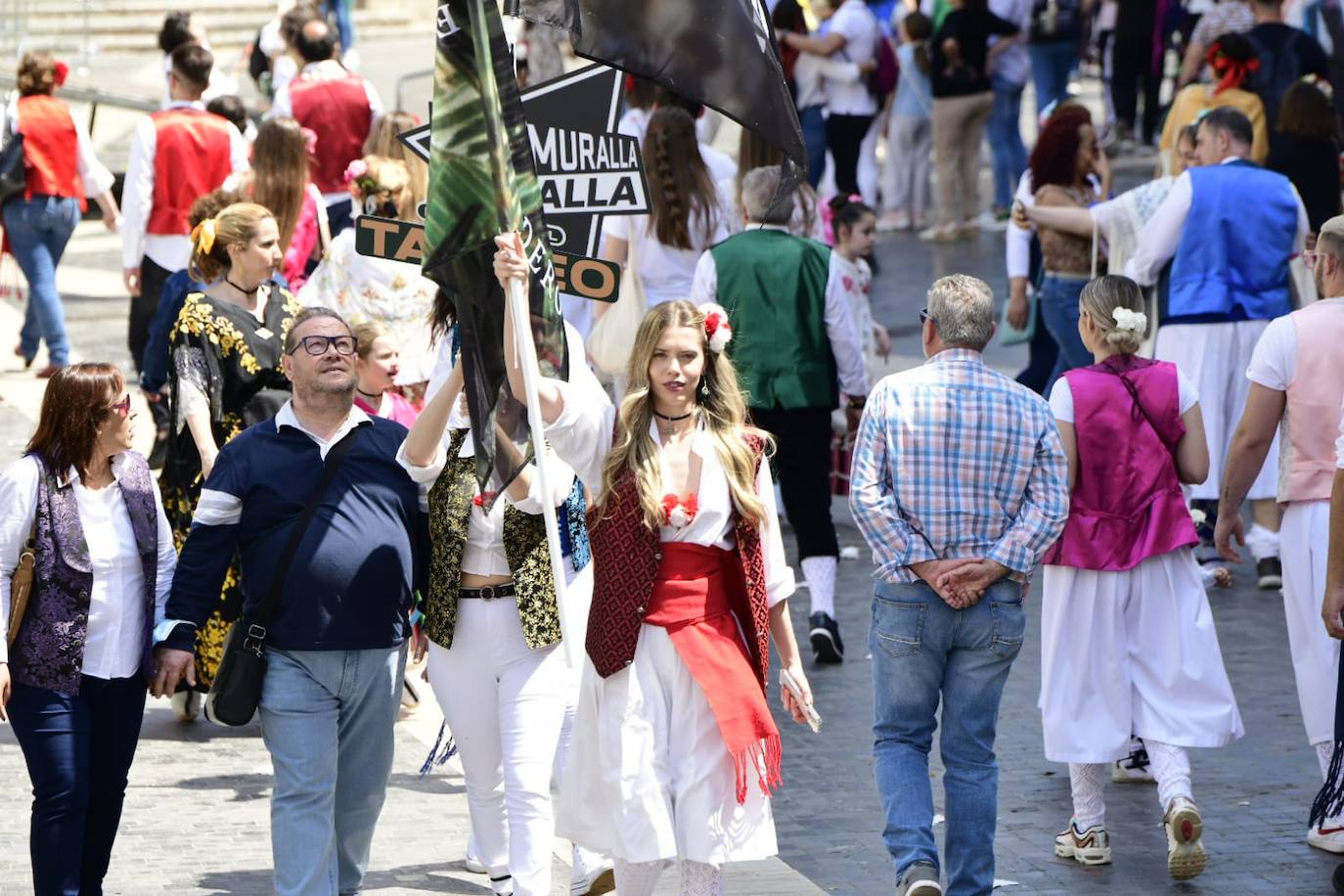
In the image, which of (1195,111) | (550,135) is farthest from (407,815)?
(1195,111)

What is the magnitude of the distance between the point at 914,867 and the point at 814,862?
0.84 metres

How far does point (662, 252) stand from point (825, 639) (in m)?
2.22

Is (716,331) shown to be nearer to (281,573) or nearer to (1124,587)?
(281,573)

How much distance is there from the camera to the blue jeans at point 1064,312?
1084cm

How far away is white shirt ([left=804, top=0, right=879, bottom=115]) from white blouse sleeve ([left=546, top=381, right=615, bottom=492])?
11957mm

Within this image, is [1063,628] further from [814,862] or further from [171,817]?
[171,817]

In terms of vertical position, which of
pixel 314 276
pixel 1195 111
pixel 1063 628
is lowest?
pixel 1063 628

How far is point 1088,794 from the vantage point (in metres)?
6.72

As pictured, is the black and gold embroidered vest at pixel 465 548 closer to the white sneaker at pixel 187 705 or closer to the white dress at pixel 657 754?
the white dress at pixel 657 754

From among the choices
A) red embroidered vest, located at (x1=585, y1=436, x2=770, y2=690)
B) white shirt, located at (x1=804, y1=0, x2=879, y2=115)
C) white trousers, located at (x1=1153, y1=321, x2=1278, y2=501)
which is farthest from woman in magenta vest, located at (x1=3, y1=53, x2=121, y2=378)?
red embroidered vest, located at (x1=585, y1=436, x2=770, y2=690)

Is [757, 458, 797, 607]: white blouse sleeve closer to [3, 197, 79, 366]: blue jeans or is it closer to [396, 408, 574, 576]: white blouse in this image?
[396, 408, 574, 576]: white blouse

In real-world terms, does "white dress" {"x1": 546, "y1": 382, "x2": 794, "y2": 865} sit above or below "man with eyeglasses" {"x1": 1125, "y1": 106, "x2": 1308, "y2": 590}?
below

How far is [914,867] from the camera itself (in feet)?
19.5

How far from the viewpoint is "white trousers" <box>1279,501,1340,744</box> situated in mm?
6992
